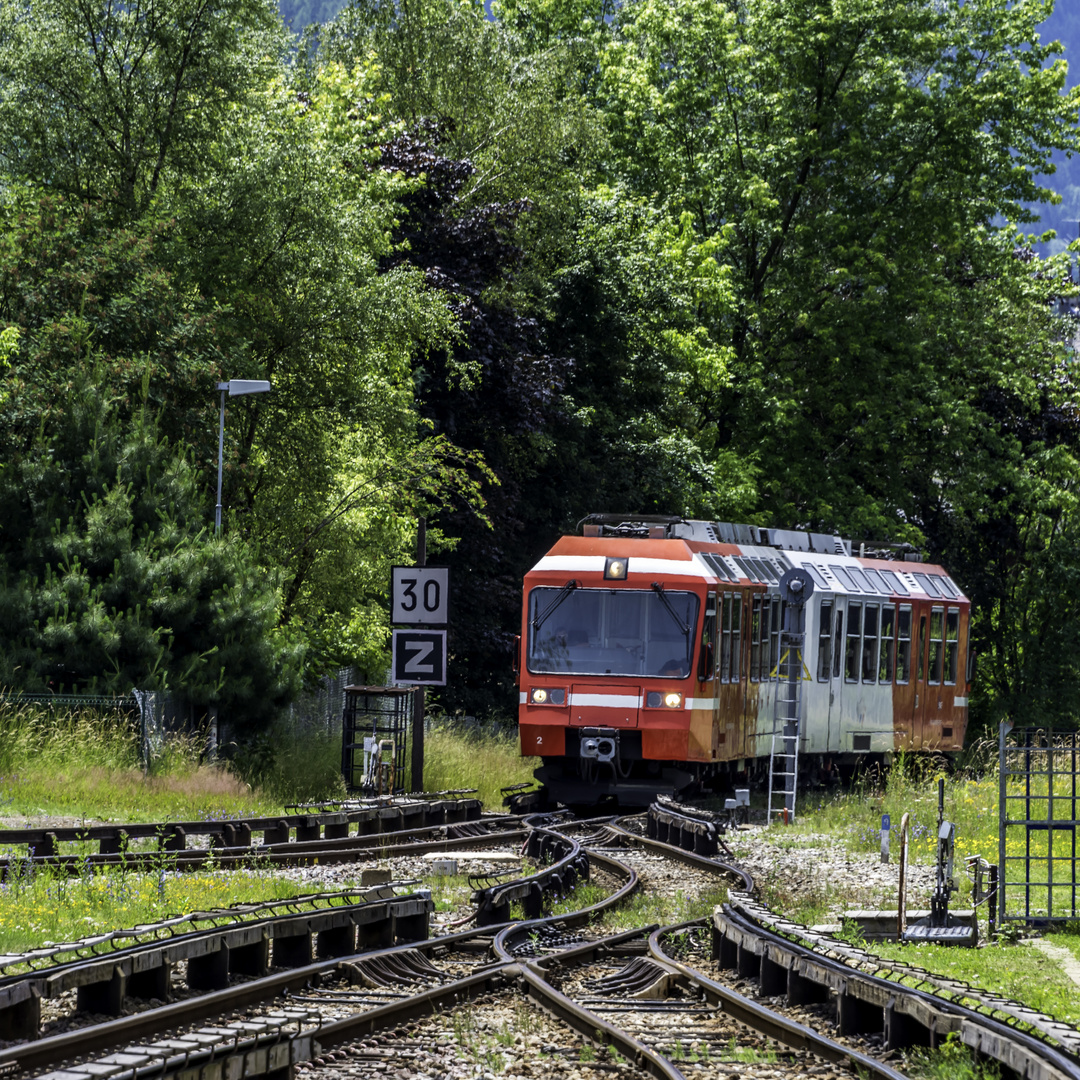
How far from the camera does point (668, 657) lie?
69.9 ft

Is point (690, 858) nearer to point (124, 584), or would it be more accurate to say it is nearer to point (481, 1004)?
point (481, 1004)

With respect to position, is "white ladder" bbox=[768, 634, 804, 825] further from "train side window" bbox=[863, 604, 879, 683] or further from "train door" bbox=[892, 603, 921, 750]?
"train door" bbox=[892, 603, 921, 750]

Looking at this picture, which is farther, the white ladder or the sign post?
the white ladder

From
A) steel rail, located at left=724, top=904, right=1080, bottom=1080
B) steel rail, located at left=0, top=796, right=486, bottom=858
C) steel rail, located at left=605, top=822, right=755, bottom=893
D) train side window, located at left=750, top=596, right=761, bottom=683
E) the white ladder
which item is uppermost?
train side window, located at left=750, top=596, right=761, bottom=683

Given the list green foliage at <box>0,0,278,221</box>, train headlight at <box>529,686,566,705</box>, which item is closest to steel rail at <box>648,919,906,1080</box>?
train headlight at <box>529,686,566,705</box>

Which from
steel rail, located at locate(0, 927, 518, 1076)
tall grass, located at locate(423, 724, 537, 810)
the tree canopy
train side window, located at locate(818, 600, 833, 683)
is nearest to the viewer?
steel rail, located at locate(0, 927, 518, 1076)

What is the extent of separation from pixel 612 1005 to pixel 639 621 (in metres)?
12.2

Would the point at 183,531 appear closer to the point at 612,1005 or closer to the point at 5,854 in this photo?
the point at 5,854

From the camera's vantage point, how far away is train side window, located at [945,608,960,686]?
29.5 m

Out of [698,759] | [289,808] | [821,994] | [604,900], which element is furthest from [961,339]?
[821,994]

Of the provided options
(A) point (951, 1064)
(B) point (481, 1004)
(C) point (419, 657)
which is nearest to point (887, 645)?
(C) point (419, 657)

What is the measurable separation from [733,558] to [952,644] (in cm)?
807

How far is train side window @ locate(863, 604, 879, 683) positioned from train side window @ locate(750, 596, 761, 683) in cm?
315

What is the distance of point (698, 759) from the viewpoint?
2109 centimetres
